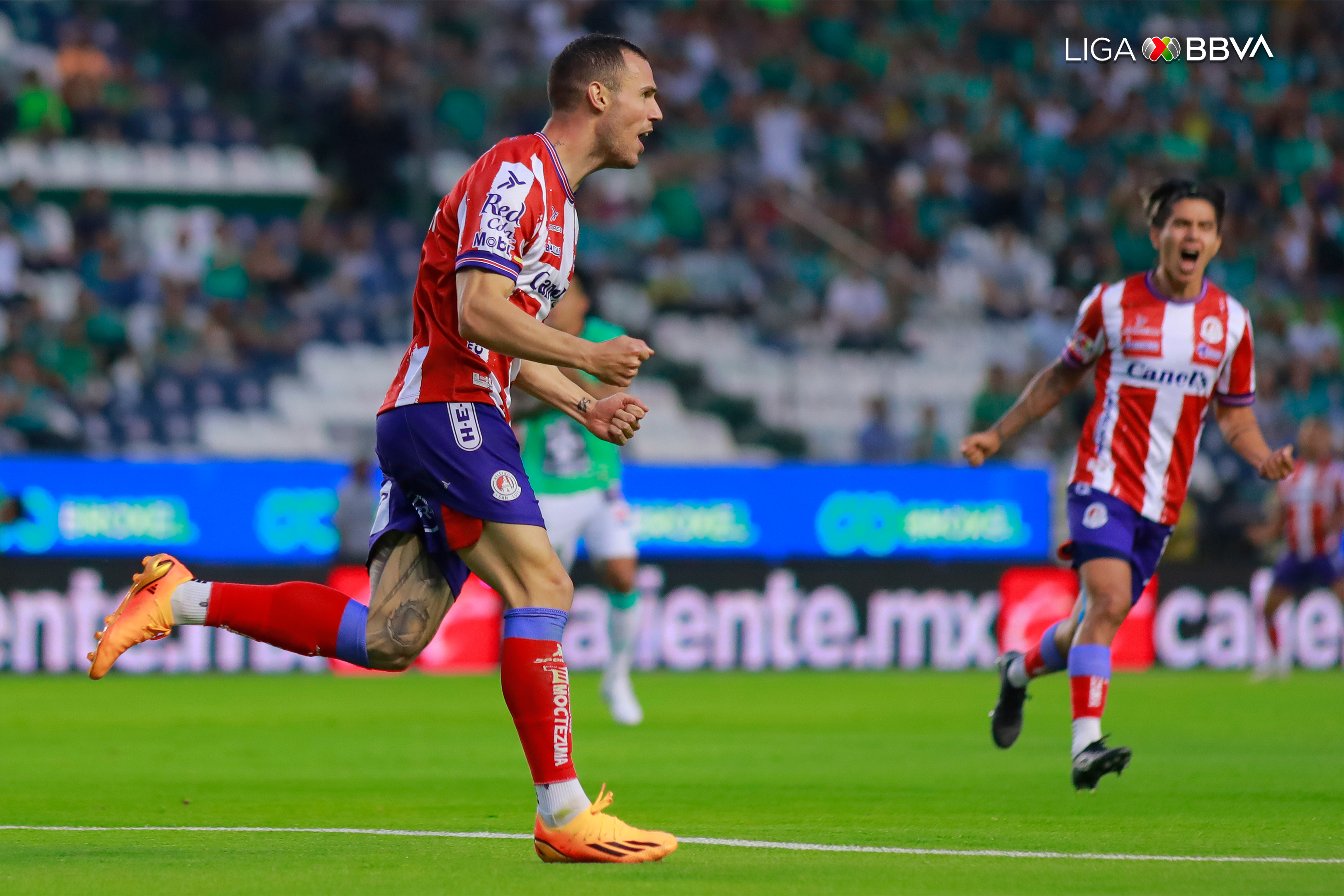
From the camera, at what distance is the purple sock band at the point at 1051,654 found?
354 inches

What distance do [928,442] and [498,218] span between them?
1573cm

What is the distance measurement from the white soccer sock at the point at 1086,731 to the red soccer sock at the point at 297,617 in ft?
11.1

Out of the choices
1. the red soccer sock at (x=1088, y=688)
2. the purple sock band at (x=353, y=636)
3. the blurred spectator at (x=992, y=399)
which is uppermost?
the blurred spectator at (x=992, y=399)

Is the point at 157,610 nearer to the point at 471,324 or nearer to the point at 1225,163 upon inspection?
the point at 471,324

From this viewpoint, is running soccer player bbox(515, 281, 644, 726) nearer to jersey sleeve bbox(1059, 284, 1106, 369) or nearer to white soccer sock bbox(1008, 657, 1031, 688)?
white soccer sock bbox(1008, 657, 1031, 688)

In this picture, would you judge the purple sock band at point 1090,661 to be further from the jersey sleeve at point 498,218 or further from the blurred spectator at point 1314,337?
the blurred spectator at point 1314,337

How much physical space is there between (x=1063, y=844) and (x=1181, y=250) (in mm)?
3326

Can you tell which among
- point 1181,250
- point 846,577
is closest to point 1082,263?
point 846,577

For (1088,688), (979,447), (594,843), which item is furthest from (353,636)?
(1088,688)

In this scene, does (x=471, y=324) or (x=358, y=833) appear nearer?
(x=471, y=324)

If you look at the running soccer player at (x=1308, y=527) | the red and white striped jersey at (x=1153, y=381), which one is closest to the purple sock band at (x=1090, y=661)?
the red and white striped jersey at (x=1153, y=381)

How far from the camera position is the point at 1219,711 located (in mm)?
13930

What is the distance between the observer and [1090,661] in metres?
8.47

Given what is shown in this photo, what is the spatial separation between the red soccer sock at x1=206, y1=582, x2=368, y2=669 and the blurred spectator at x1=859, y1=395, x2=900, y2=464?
15027 mm
